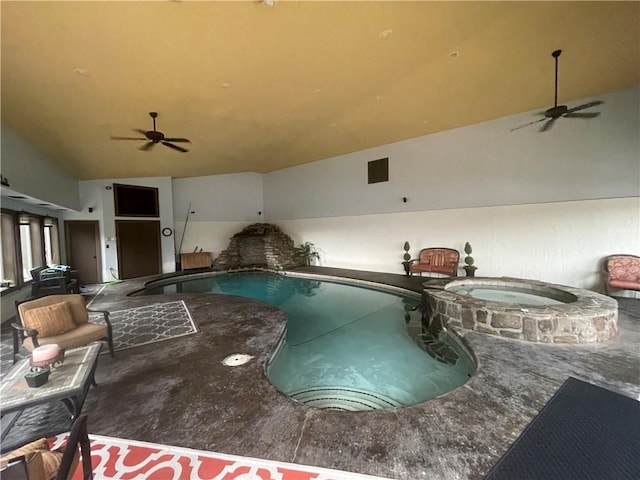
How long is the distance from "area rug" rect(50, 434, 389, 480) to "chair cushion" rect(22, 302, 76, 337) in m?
1.74

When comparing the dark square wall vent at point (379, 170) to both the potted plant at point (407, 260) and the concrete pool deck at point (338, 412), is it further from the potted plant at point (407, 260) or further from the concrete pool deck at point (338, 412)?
the concrete pool deck at point (338, 412)

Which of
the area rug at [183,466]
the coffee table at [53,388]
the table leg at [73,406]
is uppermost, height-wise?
the coffee table at [53,388]

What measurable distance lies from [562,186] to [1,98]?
9477 mm

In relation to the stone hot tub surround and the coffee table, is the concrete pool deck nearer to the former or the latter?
the stone hot tub surround

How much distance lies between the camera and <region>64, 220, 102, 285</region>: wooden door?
7652mm

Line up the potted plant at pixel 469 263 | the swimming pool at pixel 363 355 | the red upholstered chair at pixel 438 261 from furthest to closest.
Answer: the red upholstered chair at pixel 438 261, the potted plant at pixel 469 263, the swimming pool at pixel 363 355

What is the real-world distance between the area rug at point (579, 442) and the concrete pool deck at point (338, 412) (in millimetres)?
84

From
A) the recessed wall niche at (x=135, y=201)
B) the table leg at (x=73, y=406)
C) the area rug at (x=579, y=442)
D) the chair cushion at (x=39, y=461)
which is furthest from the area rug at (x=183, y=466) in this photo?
the recessed wall niche at (x=135, y=201)

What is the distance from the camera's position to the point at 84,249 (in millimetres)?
7871

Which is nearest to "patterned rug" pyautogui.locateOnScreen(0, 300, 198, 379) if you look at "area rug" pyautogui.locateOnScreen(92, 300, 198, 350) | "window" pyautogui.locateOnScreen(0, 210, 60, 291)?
"area rug" pyautogui.locateOnScreen(92, 300, 198, 350)

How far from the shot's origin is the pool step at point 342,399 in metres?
2.71

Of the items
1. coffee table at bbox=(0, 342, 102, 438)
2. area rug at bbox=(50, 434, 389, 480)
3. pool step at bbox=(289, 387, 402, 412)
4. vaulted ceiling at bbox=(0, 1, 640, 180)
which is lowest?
pool step at bbox=(289, 387, 402, 412)

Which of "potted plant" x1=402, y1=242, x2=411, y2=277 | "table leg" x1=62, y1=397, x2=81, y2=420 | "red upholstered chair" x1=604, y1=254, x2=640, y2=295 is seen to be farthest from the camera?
"potted plant" x1=402, y1=242, x2=411, y2=277

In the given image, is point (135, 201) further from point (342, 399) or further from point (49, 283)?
point (342, 399)
